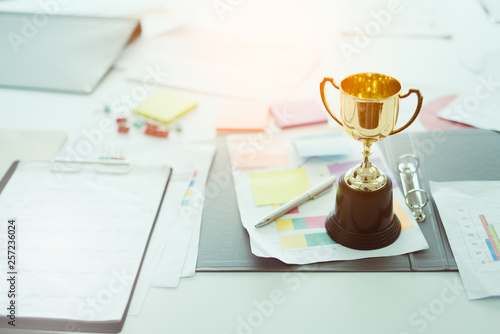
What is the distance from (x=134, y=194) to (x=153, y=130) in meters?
0.21

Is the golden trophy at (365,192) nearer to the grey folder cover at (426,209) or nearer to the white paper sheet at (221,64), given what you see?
the grey folder cover at (426,209)

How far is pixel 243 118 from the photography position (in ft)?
3.34

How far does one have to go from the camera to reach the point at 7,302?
25.2 inches

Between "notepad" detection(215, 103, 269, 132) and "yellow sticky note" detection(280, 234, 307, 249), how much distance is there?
0.33 meters

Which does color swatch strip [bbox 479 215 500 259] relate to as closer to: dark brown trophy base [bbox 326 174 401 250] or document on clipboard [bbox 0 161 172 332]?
dark brown trophy base [bbox 326 174 401 250]

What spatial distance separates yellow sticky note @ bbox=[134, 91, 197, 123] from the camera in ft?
3.36

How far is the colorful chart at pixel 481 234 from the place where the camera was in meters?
0.66

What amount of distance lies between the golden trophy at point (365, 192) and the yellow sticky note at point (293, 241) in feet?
0.14

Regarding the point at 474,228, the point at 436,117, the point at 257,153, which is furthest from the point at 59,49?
the point at 474,228

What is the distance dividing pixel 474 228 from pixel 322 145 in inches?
12.3

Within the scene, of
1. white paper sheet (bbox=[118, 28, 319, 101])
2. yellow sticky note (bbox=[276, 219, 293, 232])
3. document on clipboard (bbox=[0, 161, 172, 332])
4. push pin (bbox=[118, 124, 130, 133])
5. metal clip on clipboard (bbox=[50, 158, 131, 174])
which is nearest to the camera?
document on clipboard (bbox=[0, 161, 172, 332])

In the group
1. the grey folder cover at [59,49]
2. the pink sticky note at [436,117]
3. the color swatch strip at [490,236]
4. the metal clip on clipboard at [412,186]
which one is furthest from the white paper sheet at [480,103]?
the grey folder cover at [59,49]

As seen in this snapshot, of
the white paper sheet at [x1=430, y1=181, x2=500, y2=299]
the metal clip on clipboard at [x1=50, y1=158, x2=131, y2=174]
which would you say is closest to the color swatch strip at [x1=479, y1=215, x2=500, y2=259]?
the white paper sheet at [x1=430, y1=181, x2=500, y2=299]

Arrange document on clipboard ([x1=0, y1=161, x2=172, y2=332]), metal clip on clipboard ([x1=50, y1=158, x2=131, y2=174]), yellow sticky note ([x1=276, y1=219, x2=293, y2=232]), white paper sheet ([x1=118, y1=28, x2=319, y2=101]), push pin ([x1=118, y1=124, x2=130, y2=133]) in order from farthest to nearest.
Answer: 1. white paper sheet ([x1=118, y1=28, x2=319, y2=101])
2. push pin ([x1=118, y1=124, x2=130, y2=133])
3. metal clip on clipboard ([x1=50, y1=158, x2=131, y2=174])
4. yellow sticky note ([x1=276, y1=219, x2=293, y2=232])
5. document on clipboard ([x1=0, y1=161, x2=172, y2=332])
